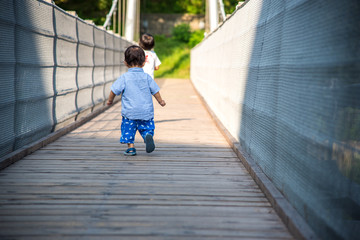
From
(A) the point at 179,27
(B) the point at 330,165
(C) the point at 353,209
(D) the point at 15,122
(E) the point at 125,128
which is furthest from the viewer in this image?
(A) the point at 179,27

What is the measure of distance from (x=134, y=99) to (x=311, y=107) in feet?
7.55

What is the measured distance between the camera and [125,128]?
4.32m

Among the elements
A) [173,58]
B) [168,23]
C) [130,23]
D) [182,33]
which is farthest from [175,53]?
[130,23]

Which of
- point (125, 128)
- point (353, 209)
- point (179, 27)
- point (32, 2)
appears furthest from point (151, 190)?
point (179, 27)

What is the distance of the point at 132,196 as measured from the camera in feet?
9.68

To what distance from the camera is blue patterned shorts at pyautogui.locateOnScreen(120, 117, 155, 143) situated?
14.1 feet

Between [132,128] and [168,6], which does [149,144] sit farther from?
[168,6]

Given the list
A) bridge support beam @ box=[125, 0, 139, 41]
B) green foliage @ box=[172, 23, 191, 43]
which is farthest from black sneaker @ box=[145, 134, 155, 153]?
green foliage @ box=[172, 23, 191, 43]

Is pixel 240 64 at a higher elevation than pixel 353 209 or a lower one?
higher

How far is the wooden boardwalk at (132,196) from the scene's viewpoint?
2.35 metres

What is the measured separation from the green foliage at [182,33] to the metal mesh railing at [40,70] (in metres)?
25.9

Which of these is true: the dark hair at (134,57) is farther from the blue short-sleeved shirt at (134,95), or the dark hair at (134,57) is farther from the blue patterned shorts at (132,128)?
the blue patterned shorts at (132,128)

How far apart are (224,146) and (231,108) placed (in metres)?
0.71

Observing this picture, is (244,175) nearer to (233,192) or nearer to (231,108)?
(233,192)
